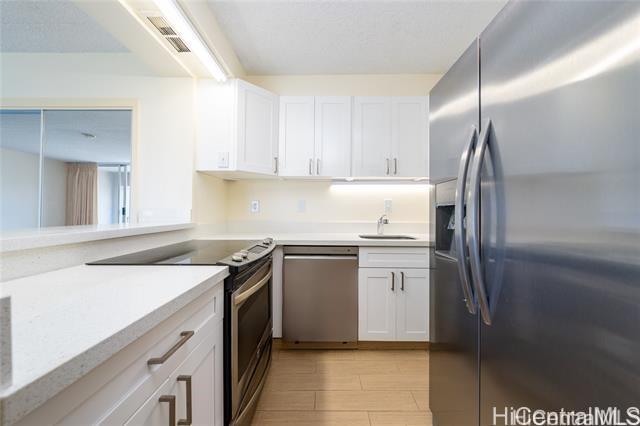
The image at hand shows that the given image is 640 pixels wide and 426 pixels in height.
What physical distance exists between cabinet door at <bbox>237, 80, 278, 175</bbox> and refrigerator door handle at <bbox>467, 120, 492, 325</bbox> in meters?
1.82

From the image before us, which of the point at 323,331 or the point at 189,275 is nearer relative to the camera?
the point at 189,275

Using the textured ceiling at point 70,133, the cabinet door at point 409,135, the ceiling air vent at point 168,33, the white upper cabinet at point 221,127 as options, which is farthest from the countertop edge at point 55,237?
the cabinet door at point 409,135

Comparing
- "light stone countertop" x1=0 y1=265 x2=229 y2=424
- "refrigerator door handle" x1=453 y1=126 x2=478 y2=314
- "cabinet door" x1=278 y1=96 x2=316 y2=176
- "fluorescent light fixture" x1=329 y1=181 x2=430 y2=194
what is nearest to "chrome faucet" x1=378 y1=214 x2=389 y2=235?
"fluorescent light fixture" x1=329 y1=181 x2=430 y2=194

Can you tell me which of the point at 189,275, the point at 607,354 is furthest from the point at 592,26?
the point at 189,275

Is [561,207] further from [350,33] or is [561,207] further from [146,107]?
[146,107]

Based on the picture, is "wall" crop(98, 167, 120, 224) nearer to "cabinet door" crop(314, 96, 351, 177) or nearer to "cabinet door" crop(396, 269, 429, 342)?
"cabinet door" crop(314, 96, 351, 177)

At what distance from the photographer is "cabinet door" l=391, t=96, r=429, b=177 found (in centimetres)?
251

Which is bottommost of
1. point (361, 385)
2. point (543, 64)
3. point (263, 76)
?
point (361, 385)

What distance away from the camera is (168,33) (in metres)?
1.60

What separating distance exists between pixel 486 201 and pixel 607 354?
19.1 inches

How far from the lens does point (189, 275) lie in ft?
3.01

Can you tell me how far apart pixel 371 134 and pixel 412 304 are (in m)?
1.59

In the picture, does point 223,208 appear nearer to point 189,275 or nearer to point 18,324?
point 189,275

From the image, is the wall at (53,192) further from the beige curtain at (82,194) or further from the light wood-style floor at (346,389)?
the light wood-style floor at (346,389)
